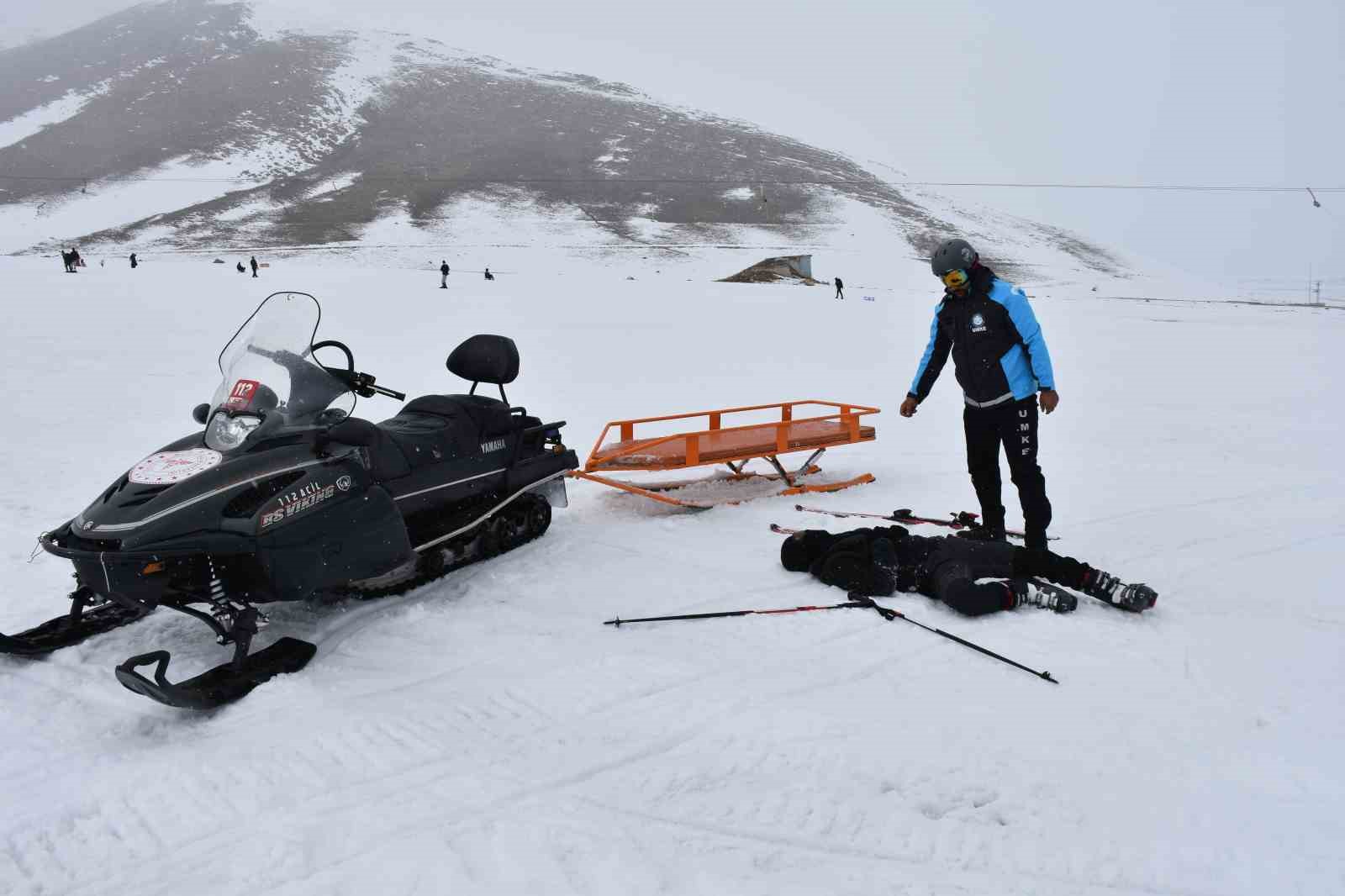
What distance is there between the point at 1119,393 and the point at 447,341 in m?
10.4

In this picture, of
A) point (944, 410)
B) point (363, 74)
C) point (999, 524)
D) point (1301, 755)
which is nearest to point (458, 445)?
point (999, 524)

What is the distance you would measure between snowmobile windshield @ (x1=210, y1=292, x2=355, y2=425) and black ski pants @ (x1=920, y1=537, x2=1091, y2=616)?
2.96 metres

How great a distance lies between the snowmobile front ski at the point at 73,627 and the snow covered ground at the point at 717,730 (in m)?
0.07

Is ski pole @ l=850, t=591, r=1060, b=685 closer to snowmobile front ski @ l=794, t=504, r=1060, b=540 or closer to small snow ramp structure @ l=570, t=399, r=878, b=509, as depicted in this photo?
snowmobile front ski @ l=794, t=504, r=1060, b=540

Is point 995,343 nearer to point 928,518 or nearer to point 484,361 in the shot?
point 928,518

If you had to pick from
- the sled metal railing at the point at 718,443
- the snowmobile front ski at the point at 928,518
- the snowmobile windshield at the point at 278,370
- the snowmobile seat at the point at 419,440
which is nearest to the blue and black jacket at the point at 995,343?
the snowmobile front ski at the point at 928,518

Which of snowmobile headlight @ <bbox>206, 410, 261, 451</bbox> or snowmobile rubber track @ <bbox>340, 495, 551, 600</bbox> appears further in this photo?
snowmobile rubber track @ <bbox>340, 495, 551, 600</bbox>

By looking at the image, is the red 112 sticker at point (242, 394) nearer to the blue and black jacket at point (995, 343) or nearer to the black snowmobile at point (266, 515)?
the black snowmobile at point (266, 515)

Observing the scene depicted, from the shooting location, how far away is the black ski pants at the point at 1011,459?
4.68 m

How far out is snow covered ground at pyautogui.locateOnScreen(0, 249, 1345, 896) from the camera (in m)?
2.33

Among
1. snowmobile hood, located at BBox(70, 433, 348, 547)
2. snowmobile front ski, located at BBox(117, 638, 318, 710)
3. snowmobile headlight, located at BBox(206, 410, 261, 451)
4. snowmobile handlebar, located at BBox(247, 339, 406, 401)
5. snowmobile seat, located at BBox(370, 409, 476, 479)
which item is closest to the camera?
snowmobile front ski, located at BBox(117, 638, 318, 710)

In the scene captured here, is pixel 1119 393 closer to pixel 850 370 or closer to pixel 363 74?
pixel 850 370

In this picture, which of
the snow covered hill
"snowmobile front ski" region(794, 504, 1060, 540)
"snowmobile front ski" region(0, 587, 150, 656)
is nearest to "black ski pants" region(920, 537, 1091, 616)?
"snowmobile front ski" region(794, 504, 1060, 540)

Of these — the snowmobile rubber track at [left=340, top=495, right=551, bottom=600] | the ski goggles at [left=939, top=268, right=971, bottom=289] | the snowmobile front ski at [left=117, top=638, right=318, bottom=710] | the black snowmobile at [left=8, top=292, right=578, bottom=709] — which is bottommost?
the snowmobile rubber track at [left=340, top=495, right=551, bottom=600]
